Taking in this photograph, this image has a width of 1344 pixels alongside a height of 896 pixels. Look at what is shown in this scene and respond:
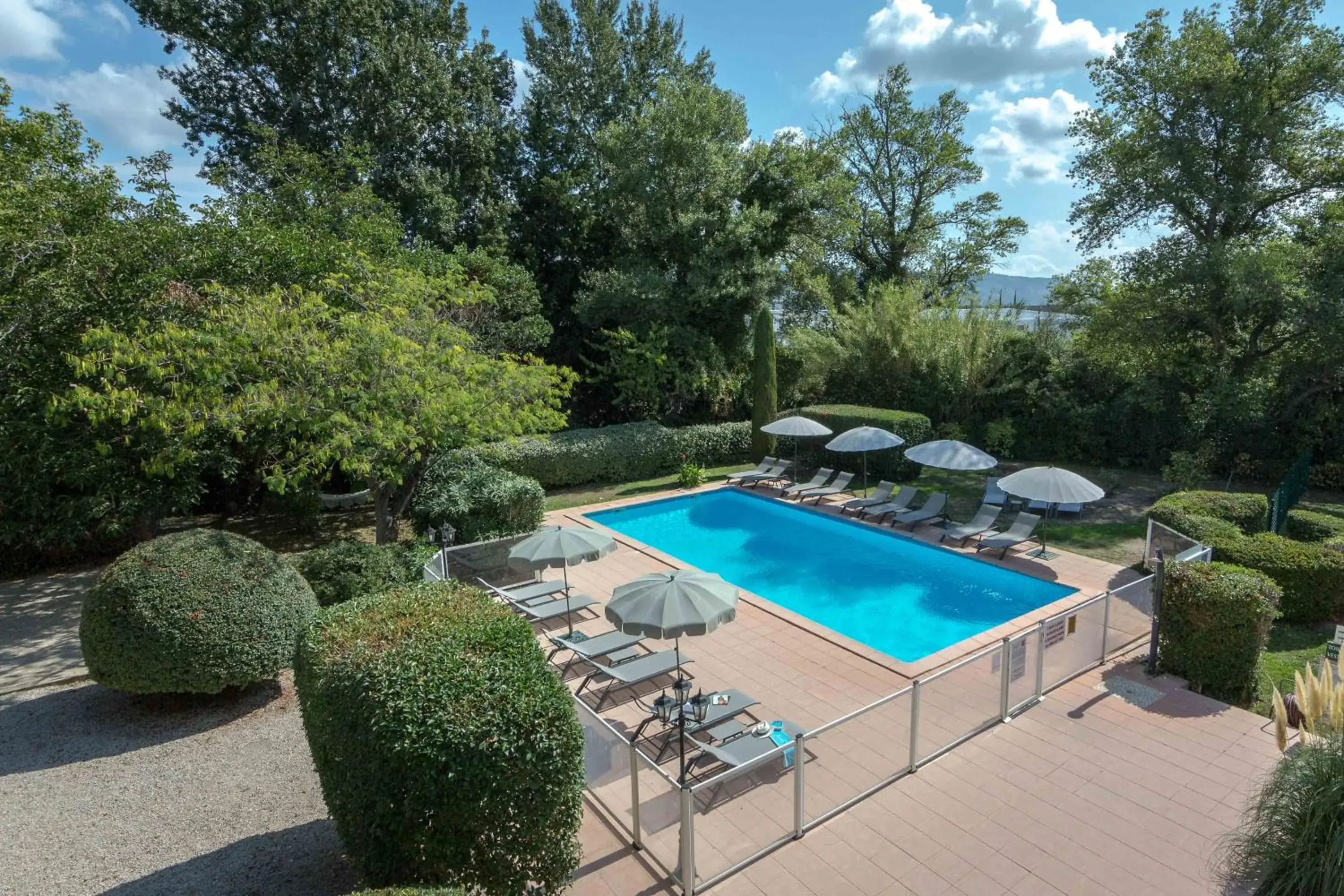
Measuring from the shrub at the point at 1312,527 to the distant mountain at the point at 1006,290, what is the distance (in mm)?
12712

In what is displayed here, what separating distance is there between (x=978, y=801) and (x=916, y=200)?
29.4 m

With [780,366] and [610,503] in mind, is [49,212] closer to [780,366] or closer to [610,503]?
[610,503]

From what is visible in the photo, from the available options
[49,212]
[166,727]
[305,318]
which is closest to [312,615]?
[166,727]

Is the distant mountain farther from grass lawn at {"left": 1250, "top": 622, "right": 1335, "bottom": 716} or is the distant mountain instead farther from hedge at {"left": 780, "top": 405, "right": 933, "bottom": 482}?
grass lawn at {"left": 1250, "top": 622, "right": 1335, "bottom": 716}

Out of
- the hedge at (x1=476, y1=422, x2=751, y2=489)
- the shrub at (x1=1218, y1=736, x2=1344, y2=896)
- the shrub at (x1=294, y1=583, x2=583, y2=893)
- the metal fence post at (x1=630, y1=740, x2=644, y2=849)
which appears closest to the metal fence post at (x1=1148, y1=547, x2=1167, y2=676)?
the shrub at (x1=1218, y1=736, x2=1344, y2=896)

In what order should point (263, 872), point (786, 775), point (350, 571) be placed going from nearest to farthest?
point (263, 872), point (786, 775), point (350, 571)

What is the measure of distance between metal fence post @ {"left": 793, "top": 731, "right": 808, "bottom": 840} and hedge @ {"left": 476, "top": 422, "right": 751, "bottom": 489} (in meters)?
12.5

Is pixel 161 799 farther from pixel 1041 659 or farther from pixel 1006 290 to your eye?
pixel 1006 290

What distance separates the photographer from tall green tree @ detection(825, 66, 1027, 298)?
29719 millimetres

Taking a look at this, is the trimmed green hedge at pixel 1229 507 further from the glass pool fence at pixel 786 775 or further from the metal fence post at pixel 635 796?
the metal fence post at pixel 635 796

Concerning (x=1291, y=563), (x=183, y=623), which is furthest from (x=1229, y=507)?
(x=183, y=623)

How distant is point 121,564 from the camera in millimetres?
7695

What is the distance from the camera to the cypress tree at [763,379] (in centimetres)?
2166

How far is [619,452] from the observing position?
775 inches
